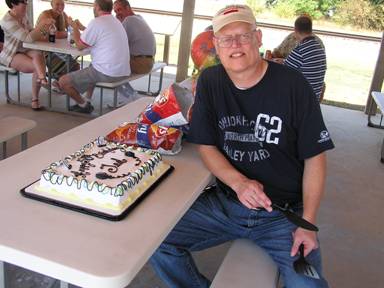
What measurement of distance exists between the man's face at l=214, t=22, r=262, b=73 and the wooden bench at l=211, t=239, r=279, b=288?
64 cm

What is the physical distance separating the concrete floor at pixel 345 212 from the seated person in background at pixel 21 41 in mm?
395

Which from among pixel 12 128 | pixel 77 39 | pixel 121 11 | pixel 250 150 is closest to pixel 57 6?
pixel 121 11

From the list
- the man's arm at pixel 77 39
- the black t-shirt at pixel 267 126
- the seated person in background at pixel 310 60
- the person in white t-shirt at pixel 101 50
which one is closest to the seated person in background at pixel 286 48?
the seated person in background at pixel 310 60

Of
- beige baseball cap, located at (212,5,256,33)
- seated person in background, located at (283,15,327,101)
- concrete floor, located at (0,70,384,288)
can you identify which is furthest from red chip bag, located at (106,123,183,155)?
seated person in background, located at (283,15,327,101)

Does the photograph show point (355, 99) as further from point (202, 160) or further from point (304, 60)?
point (202, 160)

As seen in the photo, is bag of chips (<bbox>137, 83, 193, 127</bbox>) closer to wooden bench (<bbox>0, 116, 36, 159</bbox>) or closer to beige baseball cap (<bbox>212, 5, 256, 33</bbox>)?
beige baseball cap (<bbox>212, 5, 256, 33</bbox>)

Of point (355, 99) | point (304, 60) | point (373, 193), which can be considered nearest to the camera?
point (373, 193)

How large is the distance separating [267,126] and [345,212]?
1.65 m

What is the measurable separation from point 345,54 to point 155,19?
125 inches

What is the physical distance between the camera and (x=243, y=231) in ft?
5.44

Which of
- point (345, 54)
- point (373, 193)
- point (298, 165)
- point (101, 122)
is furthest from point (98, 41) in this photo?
point (345, 54)

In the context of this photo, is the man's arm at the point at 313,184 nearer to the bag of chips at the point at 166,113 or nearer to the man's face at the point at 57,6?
the bag of chips at the point at 166,113

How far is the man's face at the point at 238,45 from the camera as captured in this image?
1588 millimetres

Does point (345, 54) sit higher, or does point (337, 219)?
point (345, 54)
